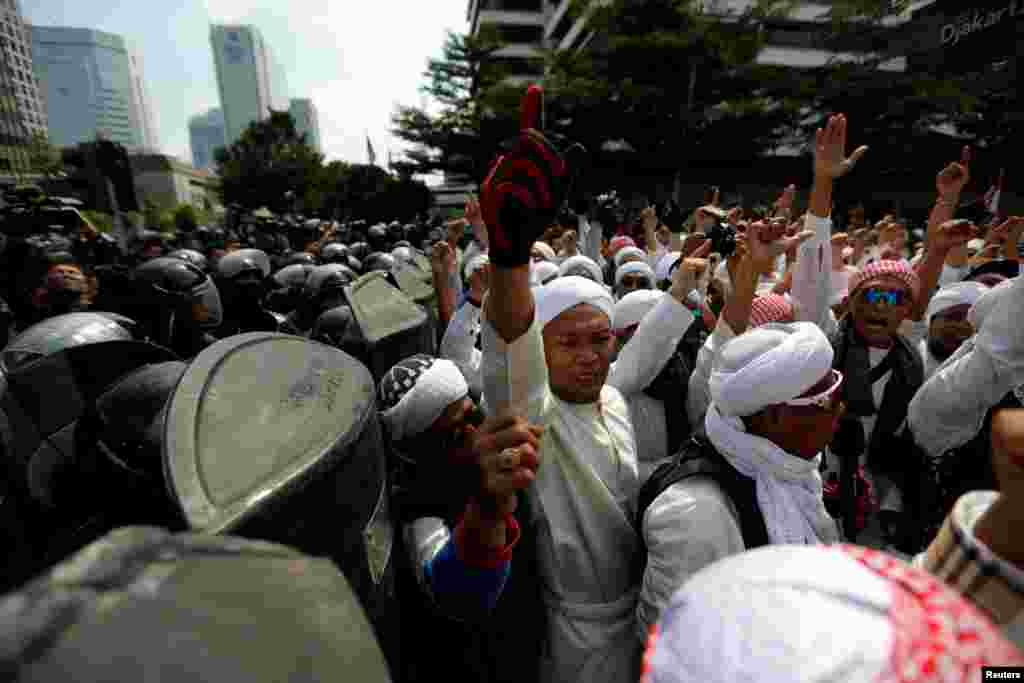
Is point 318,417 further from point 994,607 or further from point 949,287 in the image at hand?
point 949,287

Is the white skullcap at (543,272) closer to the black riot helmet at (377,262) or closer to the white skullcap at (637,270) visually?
the white skullcap at (637,270)

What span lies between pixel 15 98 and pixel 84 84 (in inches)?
5871

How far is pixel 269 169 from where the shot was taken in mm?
40031

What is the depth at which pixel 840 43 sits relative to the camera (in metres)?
25.4

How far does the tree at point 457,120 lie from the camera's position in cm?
3105

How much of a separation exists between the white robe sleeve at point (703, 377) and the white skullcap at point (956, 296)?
1523mm

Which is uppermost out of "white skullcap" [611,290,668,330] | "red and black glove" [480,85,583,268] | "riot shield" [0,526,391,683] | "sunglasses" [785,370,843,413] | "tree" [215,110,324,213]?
"tree" [215,110,324,213]

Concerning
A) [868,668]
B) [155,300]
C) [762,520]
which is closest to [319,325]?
[155,300]

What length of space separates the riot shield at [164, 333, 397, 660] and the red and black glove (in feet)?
1.65

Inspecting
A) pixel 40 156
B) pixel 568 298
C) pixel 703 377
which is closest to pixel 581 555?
pixel 568 298

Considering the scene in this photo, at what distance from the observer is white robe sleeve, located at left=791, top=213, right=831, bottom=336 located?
291cm

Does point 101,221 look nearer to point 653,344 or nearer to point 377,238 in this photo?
point 377,238

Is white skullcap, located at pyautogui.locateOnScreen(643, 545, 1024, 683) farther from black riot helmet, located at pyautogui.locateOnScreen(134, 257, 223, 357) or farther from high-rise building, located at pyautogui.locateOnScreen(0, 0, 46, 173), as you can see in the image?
high-rise building, located at pyautogui.locateOnScreen(0, 0, 46, 173)

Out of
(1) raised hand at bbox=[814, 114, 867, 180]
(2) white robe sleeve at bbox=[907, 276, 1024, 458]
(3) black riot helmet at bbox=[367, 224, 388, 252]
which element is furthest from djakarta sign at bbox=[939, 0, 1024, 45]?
(2) white robe sleeve at bbox=[907, 276, 1024, 458]
